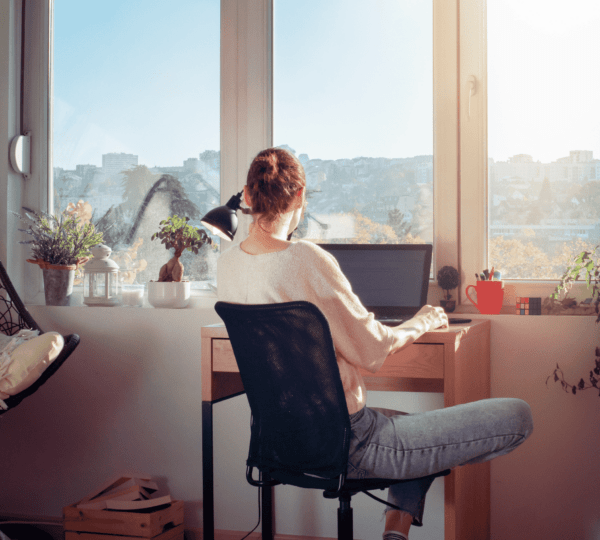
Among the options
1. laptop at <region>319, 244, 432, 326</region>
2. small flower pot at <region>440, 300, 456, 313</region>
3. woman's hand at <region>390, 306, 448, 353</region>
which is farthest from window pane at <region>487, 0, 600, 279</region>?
woman's hand at <region>390, 306, 448, 353</region>

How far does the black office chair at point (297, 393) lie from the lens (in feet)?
4.13

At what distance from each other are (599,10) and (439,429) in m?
1.68

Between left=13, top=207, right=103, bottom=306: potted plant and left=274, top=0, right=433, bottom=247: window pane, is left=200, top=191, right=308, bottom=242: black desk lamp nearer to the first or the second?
left=274, top=0, right=433, bottom=247: window pane

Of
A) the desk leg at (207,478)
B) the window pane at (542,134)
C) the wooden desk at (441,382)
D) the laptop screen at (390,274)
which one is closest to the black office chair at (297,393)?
the wooden desk at (441,382)

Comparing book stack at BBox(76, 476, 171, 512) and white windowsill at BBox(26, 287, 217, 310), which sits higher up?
white windowsill at BBox(26, 287, 217, 310)

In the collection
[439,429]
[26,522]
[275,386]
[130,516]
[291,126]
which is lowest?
[26,522]

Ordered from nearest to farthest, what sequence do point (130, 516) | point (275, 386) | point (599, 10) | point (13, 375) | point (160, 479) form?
point (275, 386) → point (13, 375) → point (130, 516) → point (599, 10) → point (160, 479)

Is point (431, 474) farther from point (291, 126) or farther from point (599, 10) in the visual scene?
point (599, 10)

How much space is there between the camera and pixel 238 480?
225 centimetres

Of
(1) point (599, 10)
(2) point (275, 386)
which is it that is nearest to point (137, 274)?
(2) point (275, 386)

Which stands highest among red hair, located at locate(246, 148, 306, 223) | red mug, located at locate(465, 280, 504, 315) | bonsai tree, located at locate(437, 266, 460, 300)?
red hair, located at locate(246, 148, 306, 223)

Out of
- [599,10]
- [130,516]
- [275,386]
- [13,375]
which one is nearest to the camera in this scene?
[275,386]

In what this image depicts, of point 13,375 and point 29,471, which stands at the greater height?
point 13,375

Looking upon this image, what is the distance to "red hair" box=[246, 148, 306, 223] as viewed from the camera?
4.64 feet
